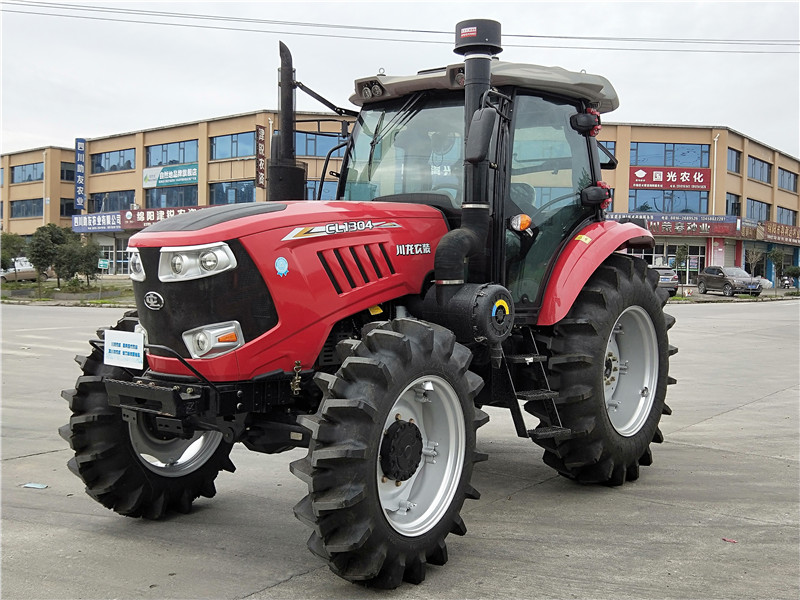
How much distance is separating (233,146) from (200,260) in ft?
158

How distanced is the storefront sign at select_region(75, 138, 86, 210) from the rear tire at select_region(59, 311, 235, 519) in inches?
2349

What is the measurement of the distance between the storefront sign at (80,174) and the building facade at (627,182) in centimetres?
8

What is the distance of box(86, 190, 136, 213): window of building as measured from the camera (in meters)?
57.3

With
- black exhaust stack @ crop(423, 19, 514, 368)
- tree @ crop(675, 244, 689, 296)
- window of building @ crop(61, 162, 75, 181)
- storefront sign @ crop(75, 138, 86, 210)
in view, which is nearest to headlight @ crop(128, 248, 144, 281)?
black exhaust stack @ crop(423, 19, 514, 368)

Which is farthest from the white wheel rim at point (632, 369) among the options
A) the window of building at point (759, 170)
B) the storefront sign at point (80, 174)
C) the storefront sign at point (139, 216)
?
the storefront sign at point (80, 174)

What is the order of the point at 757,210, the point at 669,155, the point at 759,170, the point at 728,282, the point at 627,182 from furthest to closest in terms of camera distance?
1. the point at 757,210
2. the point at 759,170
3. the point at 669,155
4. the point at 627,182
5. the point at 728,282

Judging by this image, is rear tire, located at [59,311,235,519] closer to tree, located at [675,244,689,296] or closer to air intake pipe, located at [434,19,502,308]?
air intake pipe, located at [434,19,502,308]

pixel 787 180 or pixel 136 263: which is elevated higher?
pixel 787 180

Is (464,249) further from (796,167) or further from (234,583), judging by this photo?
(796,167)

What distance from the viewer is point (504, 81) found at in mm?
5312

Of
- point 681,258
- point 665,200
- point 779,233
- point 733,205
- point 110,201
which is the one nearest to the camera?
point 681,258

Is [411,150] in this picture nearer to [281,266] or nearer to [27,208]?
[281,266]

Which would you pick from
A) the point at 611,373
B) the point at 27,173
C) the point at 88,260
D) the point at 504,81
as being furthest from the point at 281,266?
the point at 27,173

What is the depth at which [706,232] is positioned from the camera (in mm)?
52094
